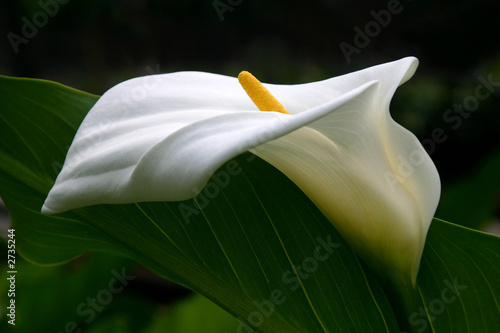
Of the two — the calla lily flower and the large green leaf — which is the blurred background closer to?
the large green leaf

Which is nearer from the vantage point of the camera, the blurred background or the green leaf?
the green leaf

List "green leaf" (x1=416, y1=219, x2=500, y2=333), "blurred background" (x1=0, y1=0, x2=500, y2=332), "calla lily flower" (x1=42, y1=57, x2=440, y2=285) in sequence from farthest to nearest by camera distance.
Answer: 1. "blurred background" (x1=0, y1=0, x2=500, y2=332)
2. "green leaf" (x1=416, y1=219, x2=500, y2=333)
3. "calla lily flower" (x1=42, y1=57, x2=440, y2=285)

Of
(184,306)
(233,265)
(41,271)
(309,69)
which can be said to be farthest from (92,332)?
(309,69)

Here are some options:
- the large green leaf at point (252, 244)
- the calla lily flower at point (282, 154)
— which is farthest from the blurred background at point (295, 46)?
the calla lily flower at point (282, 154)

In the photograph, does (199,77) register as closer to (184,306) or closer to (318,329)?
(318,329)

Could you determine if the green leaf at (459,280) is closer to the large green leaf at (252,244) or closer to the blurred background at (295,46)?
the large green leaf at (252,244)

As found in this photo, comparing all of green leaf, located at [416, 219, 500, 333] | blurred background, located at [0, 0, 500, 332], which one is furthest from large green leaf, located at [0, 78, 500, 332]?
blurred background, located at [0, 0, 500, 332]
